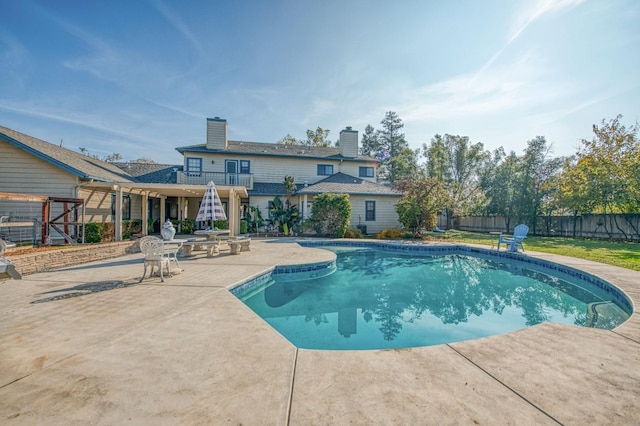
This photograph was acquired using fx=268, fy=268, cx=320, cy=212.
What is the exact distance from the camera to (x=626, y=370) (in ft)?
9.27

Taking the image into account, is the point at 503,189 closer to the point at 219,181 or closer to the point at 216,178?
the point at 219,181

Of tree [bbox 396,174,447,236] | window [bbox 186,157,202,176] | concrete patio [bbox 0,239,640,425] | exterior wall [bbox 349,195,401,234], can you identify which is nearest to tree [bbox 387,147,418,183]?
exterior wall [bbox 349,195,401,234]

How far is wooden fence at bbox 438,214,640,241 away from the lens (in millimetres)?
17547

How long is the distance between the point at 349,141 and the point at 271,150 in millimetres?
6780

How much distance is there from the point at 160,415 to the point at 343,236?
609 inches

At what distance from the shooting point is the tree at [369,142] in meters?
40.8

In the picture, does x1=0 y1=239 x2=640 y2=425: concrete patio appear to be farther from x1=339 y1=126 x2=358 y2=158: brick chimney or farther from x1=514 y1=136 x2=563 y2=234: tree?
x1=514 y1=136 x2=563 y2=234: tree

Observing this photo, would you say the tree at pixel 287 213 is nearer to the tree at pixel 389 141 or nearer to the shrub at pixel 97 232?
the shrub at pixel 97 232

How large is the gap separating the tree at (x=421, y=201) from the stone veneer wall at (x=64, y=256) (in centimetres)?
1478

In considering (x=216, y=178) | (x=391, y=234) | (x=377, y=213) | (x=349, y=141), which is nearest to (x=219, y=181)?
(x=216, y=178)

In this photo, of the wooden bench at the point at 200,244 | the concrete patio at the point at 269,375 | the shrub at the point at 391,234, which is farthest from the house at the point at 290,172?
the concrete patio at the point at 269,375

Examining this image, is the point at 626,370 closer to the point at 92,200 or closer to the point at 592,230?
the point at 92,200

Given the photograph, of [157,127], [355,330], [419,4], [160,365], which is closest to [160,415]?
[160,365]

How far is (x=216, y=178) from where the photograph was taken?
64.7 ft
